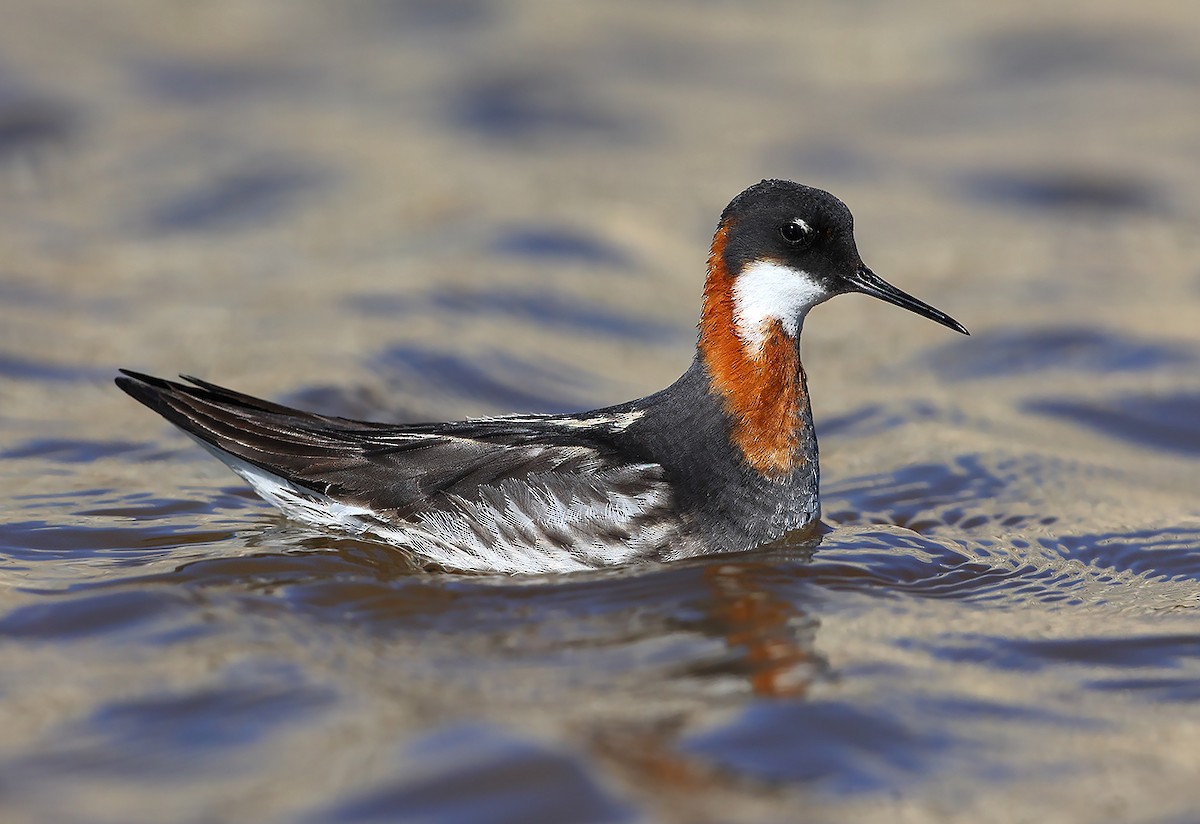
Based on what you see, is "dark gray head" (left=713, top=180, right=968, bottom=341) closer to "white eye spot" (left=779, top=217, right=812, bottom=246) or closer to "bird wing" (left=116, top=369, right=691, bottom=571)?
"white eye spot" (left=779, top=217, right=812, bottom=246)

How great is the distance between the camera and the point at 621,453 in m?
6.77

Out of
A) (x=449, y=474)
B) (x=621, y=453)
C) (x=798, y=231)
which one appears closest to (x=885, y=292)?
(x=798, y=231)

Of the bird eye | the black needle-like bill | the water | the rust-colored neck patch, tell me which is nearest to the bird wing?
the water

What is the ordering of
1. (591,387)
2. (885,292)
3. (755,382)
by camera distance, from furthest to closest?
1. (591,387)
2. (885,292)
3. (755,382)

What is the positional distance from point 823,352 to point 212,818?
19.8 ft

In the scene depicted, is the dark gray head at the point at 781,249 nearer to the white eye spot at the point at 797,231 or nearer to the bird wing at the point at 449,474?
the white eye spot at the point at 797,231

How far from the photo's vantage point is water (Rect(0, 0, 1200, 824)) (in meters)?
5.22

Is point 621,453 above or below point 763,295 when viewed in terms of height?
below

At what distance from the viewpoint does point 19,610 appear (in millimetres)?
6199

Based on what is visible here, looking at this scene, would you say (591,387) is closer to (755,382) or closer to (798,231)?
(755,382)

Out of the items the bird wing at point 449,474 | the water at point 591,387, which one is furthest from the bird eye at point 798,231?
the water at point 591,387

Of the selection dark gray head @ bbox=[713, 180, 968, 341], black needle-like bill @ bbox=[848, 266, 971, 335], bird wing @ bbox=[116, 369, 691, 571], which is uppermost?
dark gray head @ bbox=[713, 180, 968, 341]

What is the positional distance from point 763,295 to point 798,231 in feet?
1.02

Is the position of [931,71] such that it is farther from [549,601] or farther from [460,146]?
[549,601]
